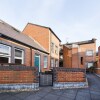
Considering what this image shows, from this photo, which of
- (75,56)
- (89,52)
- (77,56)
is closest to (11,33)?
(75,56)

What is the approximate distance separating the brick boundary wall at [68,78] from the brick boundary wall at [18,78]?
1333 mm

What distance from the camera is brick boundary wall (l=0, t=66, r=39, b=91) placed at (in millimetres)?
7879

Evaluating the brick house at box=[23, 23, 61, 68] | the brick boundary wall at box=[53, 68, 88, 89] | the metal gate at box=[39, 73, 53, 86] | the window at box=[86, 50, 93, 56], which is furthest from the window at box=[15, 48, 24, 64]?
the window at box=[86, 50, 93, 56]

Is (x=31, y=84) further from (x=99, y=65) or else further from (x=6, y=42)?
(x=99, y=65)

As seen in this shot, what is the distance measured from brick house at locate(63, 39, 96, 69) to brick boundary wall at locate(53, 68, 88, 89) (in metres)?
20.8

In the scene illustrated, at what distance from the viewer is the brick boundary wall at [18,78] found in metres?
7.88

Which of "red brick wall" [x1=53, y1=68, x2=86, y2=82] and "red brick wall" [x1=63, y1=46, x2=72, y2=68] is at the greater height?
"red brick wall" [x1=63, y1=46, x2=72, y2=68]

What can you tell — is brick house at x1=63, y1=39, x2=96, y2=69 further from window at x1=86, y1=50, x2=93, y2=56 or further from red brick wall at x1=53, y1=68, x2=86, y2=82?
red brick wall at x1=53, y1=68, x2=86, y2=82

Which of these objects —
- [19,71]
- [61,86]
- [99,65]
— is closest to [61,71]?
[61,86]

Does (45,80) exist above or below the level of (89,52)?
below

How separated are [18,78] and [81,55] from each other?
85.6ft

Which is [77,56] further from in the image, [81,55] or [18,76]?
[18,76]

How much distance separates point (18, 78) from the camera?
809 cm

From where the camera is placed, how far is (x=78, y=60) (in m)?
31.2
